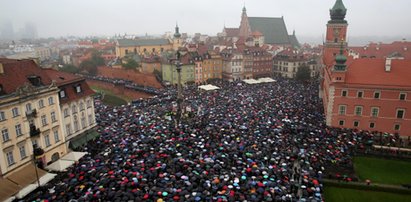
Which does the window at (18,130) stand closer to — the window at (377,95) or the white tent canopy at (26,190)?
the white tent canopy at (26,190)

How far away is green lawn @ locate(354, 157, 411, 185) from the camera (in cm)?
3102

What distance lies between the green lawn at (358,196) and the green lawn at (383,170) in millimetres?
2529

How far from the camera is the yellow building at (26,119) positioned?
27883 mm

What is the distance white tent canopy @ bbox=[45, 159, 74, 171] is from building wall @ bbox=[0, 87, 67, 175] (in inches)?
65.4

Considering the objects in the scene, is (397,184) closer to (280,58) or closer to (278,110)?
(278,110)

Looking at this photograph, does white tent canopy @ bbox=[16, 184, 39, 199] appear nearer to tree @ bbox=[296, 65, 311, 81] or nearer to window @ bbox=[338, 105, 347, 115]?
window @ bbox=[338, 105, 347, 115]

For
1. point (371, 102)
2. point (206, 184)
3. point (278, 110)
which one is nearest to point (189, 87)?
point (278, 110)

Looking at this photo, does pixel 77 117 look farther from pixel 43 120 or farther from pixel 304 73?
pixel 304 73

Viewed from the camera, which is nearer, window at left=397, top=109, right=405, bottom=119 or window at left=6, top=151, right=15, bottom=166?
window at left=6, top=151, right=15, bottom=166

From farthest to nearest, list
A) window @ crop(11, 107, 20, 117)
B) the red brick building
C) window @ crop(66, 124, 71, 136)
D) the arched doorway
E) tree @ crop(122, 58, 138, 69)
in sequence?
tree @ crop(122, 58, 138, 69)
the red brick building
window @ crop(66, 124, 71, 136)
the arched doorway
window @ crop(11, 107, 20, 117)

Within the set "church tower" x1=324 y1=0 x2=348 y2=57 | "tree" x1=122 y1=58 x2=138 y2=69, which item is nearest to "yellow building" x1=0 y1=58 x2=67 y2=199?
"church tower" x1=324 y1=0 x2=348 y2=57

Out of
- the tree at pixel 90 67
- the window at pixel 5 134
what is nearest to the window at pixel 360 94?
the window at pixel 5 134

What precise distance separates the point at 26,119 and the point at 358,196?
1288 inches

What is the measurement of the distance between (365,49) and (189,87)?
51.5 metres
